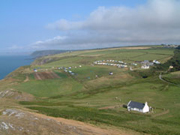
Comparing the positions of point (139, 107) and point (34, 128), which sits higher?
point (34, 128)

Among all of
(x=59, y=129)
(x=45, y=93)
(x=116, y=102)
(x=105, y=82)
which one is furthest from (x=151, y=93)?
(x=59, y=129)

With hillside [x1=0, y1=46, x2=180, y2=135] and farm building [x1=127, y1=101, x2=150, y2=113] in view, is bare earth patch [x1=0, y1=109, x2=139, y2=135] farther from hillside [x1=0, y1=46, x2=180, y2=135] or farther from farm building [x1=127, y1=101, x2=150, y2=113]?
farm building [x1=127, y1=101, x2=150, y2=113]

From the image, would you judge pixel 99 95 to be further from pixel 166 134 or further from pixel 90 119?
pixel 166 134

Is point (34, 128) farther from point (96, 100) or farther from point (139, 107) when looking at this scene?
point (96, 100)

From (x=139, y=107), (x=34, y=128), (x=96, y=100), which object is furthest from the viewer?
(x=96, y=100)

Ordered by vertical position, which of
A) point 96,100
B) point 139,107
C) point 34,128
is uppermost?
point 34,128

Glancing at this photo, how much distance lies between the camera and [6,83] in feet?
252

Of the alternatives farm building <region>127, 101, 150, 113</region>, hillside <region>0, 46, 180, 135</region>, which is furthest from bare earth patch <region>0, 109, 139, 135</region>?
farm building <region>127, 101, 150, 113</region>

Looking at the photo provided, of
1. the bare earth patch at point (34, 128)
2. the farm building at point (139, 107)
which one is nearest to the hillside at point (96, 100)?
the bare earth patch at point (34, 128)

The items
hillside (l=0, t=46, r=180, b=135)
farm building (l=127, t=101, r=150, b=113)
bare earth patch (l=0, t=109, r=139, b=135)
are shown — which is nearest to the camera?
bare earth patch (l=0, t=109, r=139, b=135)

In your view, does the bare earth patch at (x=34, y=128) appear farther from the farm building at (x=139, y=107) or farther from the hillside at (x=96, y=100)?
the farm building at (x=139, y=107)

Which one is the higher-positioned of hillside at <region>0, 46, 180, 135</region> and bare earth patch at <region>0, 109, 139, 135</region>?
bare earth patch at <region>0, 109, 139, 135</region>

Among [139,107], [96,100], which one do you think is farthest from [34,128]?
[96,100]

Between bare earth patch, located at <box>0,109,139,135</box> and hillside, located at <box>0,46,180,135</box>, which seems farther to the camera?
hillside, located at <box>0,46,180,135</box>
